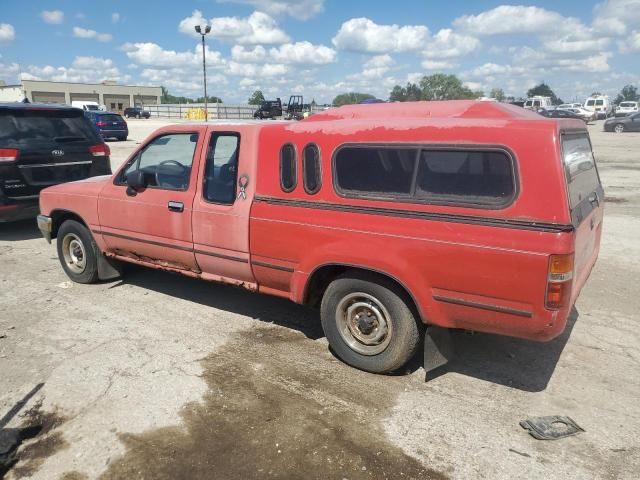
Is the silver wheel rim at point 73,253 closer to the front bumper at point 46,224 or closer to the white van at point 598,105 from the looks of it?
the front bumper at point 46,224

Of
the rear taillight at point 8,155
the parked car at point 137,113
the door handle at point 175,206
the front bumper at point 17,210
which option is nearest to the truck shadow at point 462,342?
the door handle at point 175,206

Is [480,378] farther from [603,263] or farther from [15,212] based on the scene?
[15,212]

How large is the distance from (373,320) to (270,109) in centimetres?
4514

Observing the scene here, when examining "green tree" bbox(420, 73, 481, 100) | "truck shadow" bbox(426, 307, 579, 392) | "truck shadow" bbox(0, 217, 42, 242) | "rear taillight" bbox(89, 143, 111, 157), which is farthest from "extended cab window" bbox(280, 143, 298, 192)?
"green tree" bbox(420, 73, 481, 100)

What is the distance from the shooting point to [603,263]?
6504mm

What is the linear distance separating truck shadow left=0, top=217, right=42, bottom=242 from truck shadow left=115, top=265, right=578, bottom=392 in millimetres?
3271

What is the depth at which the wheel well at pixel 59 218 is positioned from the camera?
575cm

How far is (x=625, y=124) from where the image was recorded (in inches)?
1307

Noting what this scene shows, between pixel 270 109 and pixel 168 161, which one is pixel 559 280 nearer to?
pixel 168 161

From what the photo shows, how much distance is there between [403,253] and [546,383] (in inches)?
58.8

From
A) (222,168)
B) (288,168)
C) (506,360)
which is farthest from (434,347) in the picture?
(222,168)

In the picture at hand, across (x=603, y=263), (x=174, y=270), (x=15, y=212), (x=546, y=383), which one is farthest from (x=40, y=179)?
(x=603, y=263)

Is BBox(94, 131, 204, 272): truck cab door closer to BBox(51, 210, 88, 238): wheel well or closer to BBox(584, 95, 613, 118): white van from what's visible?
BBox(51, 210, 88, 238): wheel well

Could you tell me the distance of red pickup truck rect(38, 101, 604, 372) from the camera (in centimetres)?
306
